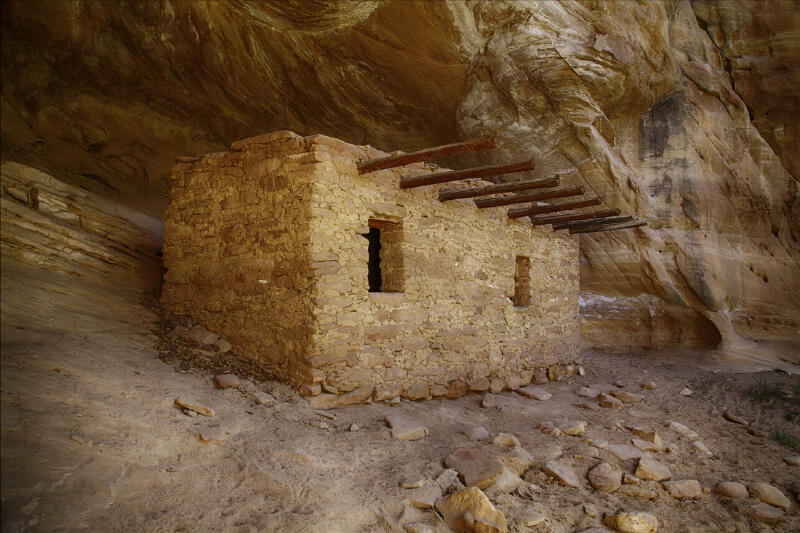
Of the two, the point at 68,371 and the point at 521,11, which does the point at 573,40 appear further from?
the point at 68,371

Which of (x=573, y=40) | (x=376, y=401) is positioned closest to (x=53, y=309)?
(x=376, y=401)

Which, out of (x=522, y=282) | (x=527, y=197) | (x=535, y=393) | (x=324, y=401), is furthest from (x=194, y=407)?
(x=522, y=282)

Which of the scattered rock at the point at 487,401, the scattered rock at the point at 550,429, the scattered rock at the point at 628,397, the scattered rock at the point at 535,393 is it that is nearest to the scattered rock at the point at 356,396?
the scattered rock at the point at 487,401

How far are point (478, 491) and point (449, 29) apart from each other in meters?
6.98

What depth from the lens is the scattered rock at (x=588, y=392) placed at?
6641 millimetres

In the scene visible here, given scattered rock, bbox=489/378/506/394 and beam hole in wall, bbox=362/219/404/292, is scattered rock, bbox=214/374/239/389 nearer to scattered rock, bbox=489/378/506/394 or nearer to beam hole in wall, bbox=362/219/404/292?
beam hole in wall, bbox=362/219/404/292

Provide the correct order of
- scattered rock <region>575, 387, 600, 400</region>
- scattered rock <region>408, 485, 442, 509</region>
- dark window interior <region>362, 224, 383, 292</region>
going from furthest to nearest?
1. dark window interior <region>362, 224, 383, 292</region>
2. scattered rock <region>575, 387, 600, 400</region>
3. scattered rock <region>408, 485, 442, 509</region>

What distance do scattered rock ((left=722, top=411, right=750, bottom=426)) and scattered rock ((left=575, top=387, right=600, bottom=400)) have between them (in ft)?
4.96

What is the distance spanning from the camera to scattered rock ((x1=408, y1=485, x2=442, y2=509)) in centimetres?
317

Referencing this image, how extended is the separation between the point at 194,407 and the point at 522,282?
16.9 feet

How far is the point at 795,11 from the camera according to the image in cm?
796

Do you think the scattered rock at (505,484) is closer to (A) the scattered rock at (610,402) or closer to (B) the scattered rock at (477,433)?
(B) the scattered rock at (477,433)

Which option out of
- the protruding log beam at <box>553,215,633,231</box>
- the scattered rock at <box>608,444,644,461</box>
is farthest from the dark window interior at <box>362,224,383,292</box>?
the scattered rock at <box>608,444,644,461</box>

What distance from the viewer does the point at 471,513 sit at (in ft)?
9.98
